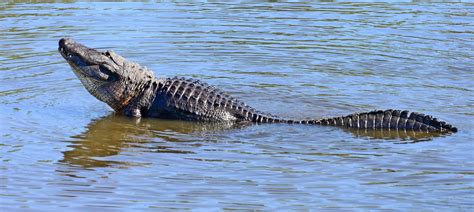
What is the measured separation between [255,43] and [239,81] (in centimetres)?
221

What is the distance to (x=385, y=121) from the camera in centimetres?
1073

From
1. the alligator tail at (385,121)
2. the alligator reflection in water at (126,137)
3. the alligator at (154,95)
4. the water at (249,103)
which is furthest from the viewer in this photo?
the alligator at (154,95)

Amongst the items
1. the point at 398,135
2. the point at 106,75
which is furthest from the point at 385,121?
the point at 106,75

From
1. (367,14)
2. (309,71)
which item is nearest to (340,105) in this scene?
(309,71)

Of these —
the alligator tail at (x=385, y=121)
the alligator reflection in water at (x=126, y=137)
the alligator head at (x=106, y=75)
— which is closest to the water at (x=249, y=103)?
the alligator reflection in water at (x=126, y=137)

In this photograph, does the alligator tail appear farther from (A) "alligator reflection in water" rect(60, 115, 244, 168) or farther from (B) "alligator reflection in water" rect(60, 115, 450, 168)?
(A) "alligator reflection in water" rect(60, 115, 244, 168)

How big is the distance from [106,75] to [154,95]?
1.99 ft

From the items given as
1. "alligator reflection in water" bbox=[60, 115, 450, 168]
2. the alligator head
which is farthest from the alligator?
"alligator reflection in water" bbox=[60, 115, 450, 168]

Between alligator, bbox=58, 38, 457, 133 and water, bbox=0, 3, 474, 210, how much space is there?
0.64 feet

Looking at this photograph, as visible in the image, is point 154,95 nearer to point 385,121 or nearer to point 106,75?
point 106,75

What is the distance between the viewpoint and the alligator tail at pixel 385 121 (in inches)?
416

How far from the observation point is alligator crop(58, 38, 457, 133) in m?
11.2

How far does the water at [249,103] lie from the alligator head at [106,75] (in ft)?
0.90

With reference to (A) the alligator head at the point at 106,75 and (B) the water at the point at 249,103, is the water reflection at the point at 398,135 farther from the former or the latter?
(A) the alligator head at the point at 106,75
